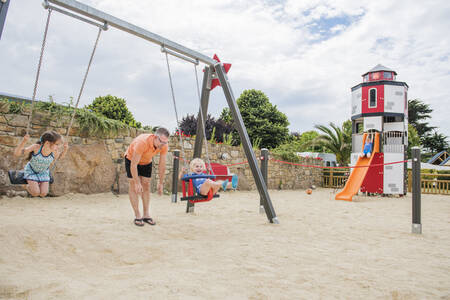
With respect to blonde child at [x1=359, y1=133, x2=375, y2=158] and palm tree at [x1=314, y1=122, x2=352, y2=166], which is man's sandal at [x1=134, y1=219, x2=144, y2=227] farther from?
palm tree at [x1=314, y1=122, x2=352, y2=166]

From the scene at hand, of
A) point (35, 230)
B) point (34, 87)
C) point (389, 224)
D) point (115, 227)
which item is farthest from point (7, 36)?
point (389, 224)

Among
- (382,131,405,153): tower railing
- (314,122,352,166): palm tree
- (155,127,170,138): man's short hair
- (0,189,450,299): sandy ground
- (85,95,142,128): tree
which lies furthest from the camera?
(314,122,352,166): palm tree

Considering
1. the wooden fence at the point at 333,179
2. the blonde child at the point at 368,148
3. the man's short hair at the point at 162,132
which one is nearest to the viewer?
the man's short hair at the point at 162,132

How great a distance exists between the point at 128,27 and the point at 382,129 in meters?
10.3

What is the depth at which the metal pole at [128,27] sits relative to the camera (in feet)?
10.1

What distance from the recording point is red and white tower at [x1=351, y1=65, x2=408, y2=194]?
10.4 m

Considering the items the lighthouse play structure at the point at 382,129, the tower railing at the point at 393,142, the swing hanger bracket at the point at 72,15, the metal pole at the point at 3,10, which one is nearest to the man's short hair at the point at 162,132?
the swing hanger bracket at the point at 72,15

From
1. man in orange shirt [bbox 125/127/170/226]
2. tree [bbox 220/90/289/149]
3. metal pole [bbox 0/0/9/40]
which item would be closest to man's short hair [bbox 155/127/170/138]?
man in orange shirt [bbox 125/127/170/226]

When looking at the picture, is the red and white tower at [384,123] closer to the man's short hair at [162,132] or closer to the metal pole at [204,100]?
the metal pole at [204,100]

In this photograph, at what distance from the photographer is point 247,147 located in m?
4.22

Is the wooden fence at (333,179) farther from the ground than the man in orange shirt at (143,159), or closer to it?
farther from the ground

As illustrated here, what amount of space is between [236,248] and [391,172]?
31.7ft

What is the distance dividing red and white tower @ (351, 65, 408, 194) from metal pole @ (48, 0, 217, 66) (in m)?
8.48

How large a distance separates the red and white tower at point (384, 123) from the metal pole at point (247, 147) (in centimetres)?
752
